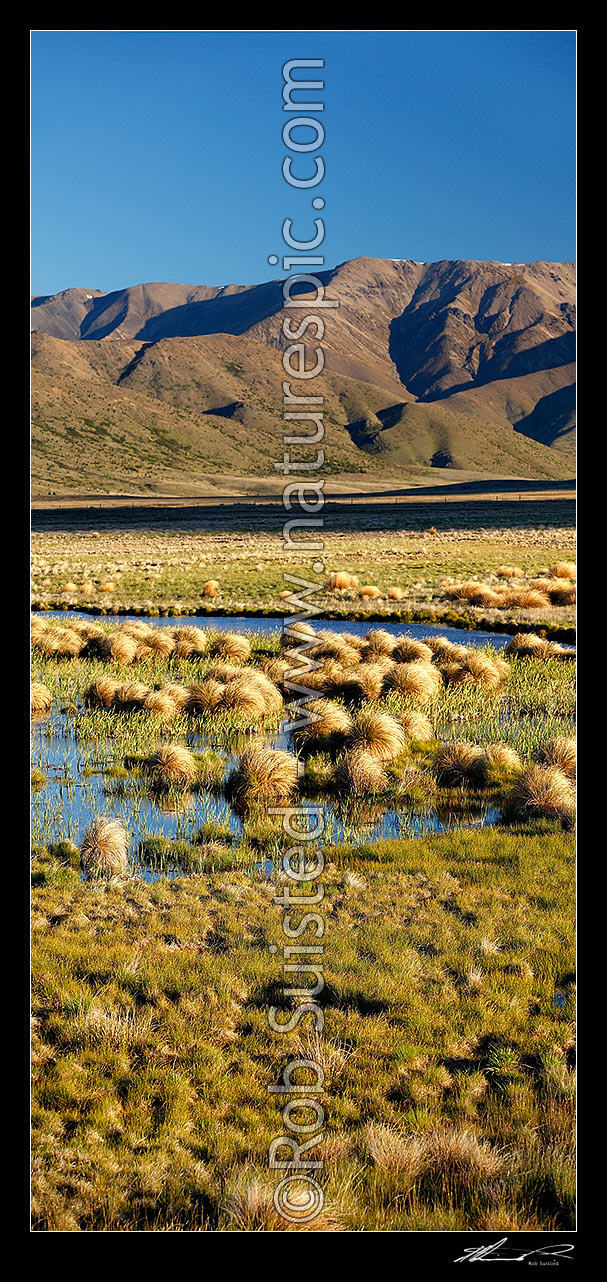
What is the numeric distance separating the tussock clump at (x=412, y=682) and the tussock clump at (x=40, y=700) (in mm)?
6717

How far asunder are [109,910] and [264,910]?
1425mm

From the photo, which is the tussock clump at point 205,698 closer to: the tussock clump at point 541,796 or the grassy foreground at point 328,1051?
the tussock clump at point 541,796

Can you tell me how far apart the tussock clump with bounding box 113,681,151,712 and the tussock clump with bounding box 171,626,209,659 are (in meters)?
4.08

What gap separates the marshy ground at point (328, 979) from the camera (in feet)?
13.3

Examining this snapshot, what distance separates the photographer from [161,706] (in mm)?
15133

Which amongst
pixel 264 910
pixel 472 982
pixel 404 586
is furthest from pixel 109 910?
pixel 404 586

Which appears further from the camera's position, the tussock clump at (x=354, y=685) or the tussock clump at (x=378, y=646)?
the tussock clump at (x=378, y=646)

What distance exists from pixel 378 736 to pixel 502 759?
1922 mm

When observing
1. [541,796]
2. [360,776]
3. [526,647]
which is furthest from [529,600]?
[541,796]

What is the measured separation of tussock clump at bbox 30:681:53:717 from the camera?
608 inches

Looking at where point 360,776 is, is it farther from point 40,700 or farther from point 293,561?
point 293,561

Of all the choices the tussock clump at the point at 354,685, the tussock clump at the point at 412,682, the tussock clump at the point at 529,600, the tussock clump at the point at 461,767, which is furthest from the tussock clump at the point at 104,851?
the tussock clump at the point at 529,600
